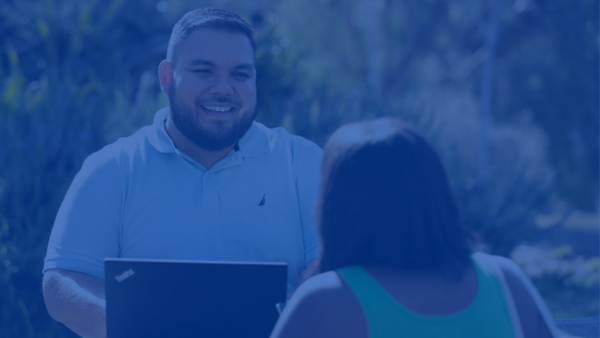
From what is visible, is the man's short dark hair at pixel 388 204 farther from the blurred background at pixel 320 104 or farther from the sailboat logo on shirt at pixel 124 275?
the blurred background at pixel 320 104

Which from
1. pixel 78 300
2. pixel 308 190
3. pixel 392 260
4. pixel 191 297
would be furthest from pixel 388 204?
pixel 78 300

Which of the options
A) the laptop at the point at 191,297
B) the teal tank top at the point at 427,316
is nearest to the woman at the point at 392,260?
the teal tank top at the point at 427,316

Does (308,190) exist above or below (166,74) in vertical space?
below

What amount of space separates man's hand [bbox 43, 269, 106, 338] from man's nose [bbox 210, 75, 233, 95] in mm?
767

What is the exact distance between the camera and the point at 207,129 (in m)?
2.21

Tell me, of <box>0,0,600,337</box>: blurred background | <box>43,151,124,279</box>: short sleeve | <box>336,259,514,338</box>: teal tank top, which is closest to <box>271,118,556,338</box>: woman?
<box>336,259,514,338</box>: teal tank top

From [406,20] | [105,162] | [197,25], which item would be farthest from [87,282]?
[406,20]

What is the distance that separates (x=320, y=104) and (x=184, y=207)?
401 centimetres

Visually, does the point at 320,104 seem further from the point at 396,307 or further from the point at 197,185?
the point at 396,307

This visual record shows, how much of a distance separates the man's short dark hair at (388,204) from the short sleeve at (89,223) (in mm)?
980

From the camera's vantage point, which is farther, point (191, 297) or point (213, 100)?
point (213, 100)

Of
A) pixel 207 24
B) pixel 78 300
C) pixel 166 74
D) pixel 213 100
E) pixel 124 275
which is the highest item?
pixel 207 24

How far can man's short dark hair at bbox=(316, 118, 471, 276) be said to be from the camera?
127 centimetres

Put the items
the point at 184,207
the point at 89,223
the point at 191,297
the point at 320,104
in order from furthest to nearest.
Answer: the point at 320,104 < the point at 184,207 < the point at 89,223 < the point at 191,297
